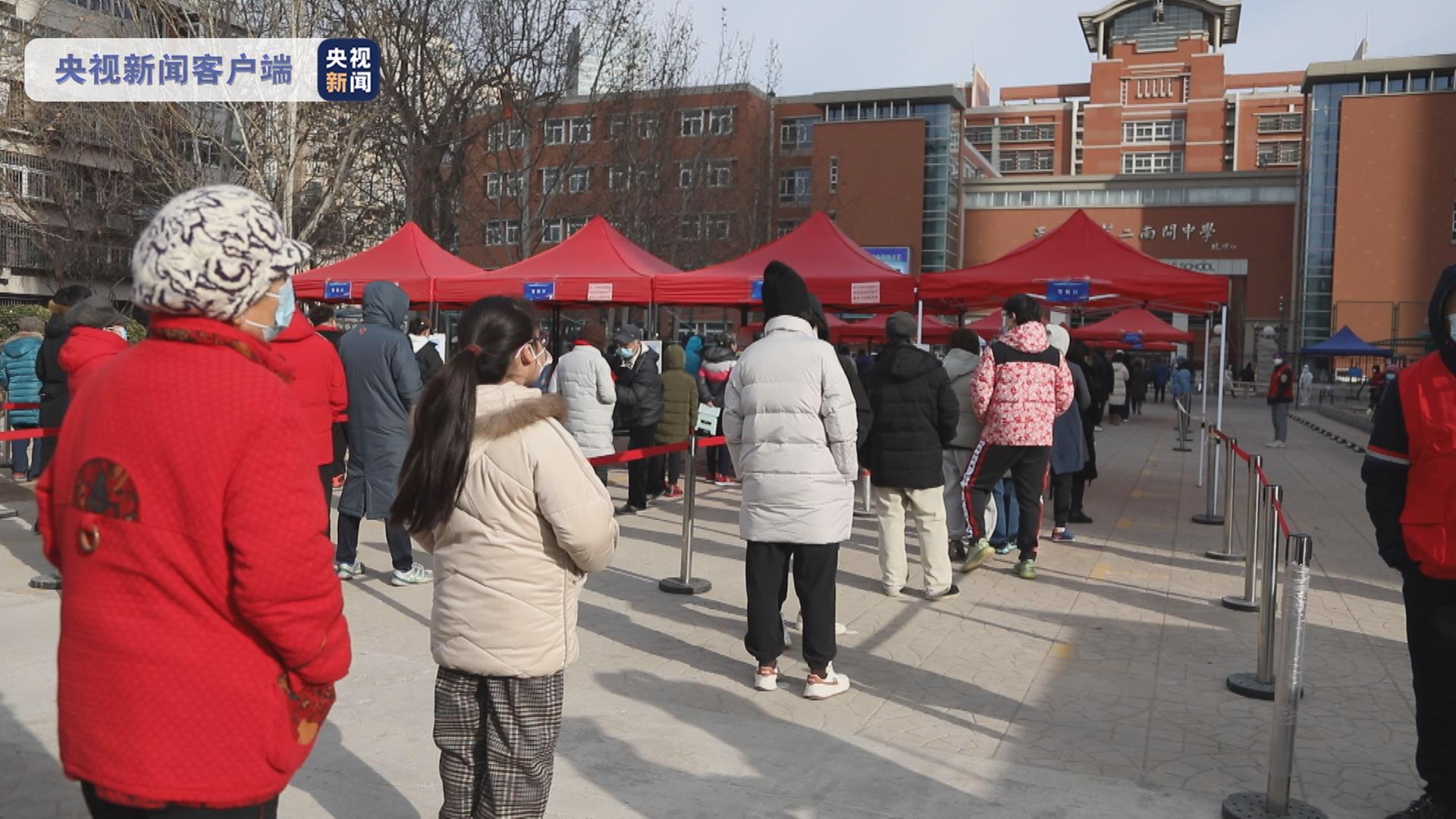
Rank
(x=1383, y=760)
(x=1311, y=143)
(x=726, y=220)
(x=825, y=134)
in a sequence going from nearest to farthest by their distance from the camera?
(x=1383, y=760) < (x=726, y=220) < (x=1311, y=143) < (x=825, y=134)

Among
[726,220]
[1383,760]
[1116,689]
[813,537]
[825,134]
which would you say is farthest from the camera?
[825,134]

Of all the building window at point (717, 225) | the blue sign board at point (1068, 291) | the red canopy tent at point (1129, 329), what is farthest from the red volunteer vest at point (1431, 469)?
the building window at point (717, 225)

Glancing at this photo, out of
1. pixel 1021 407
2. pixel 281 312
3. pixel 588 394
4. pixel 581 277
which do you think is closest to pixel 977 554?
pixel 1021 407

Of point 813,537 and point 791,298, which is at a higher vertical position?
point 791,298

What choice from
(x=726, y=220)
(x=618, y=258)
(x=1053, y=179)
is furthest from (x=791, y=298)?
(x=1053, y=179)

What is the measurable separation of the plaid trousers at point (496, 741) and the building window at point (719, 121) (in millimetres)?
30980

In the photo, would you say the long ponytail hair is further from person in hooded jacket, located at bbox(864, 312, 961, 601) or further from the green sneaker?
the green sneaker

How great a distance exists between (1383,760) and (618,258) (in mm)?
10607

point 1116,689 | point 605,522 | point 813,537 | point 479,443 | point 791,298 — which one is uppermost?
point 791,298

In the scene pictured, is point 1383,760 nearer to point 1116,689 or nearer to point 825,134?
point 1116,689

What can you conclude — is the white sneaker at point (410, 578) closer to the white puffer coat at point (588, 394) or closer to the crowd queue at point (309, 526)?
the crowd queue at point (309, 526)

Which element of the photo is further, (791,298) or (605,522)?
(791,298)

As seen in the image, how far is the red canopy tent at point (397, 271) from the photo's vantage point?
14.2m

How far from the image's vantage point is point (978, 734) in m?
4.89
